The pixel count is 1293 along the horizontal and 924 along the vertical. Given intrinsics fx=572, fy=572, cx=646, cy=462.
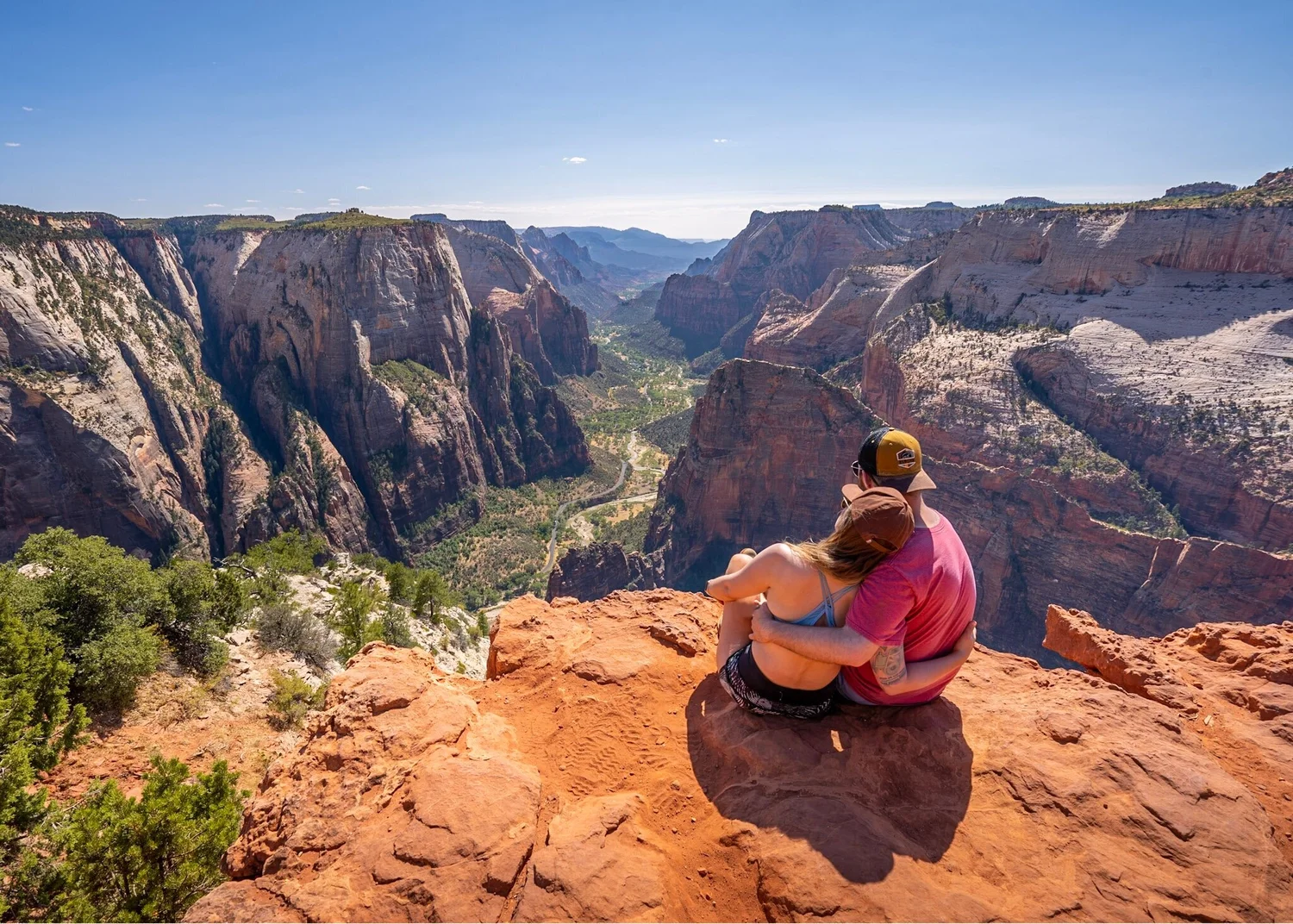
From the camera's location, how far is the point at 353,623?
21.2 metres

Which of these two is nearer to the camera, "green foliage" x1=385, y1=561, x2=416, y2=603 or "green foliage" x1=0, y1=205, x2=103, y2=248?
"green foliage" x1=385, y1=561, x2=416, y2=603

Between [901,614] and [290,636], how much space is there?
19029mm

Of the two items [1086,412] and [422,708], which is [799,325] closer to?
[1086,412]

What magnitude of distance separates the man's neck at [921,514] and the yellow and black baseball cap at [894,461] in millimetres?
111

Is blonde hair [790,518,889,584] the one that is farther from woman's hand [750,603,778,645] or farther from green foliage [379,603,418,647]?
green foliage [379,603,418,647]

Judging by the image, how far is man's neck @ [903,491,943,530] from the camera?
590cm

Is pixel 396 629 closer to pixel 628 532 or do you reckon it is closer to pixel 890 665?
pixel 890 665

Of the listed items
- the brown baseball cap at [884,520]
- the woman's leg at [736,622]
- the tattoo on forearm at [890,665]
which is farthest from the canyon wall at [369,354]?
the brown baseball cap at [884,520]

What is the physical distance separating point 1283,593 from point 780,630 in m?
43.1

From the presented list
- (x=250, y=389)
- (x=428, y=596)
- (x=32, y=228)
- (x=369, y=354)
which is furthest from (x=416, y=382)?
(x=428, y=596)

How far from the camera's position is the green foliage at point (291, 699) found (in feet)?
45.9

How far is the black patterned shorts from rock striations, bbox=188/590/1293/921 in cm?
24

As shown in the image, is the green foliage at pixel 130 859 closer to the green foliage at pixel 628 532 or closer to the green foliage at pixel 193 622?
the green foliage at pixel 193 622

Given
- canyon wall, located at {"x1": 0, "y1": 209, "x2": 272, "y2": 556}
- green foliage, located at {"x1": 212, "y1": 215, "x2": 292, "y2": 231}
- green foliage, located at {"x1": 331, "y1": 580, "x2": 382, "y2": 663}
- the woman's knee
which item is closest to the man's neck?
the woman's knee
